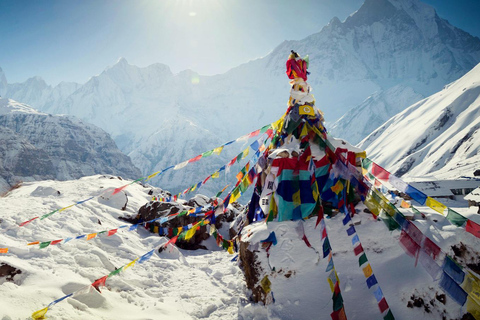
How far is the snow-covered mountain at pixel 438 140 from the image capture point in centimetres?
5450

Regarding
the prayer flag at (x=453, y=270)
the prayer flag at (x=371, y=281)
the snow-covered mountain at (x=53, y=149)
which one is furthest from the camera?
the snow-covered mountain at (x=53, y=149)

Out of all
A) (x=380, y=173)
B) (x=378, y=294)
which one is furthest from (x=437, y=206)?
(x=378, y=294)

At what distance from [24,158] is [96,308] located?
5502 inches

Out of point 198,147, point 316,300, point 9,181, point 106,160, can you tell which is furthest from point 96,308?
point 198,147

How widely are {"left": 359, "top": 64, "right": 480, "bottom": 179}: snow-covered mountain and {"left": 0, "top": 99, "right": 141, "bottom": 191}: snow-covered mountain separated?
13861cm

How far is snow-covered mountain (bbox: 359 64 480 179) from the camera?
2146 inches

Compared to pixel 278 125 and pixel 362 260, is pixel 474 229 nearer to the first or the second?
pixel 362 260

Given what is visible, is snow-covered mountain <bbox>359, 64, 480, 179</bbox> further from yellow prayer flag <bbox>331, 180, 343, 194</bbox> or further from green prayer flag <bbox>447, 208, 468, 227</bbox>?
green prayer flag <bbox>447, 208, 468, 227</bbox>

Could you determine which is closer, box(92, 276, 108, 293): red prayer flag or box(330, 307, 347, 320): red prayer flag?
box(330, 307, 347, 320): red prayer flag

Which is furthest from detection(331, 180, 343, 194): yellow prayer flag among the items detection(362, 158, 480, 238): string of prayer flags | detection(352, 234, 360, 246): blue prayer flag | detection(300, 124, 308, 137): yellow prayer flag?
detection(300, 124, 308, 137): yellow prayer flag

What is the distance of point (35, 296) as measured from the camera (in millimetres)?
4121

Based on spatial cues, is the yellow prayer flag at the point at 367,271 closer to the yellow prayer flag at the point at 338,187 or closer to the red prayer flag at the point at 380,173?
the red prayer flag at the point at 380,173

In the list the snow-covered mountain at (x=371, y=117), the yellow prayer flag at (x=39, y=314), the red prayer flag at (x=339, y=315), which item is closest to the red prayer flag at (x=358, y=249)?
the red prayer flag at (x=339, y=315)

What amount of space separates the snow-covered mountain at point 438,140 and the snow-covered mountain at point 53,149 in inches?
5457
